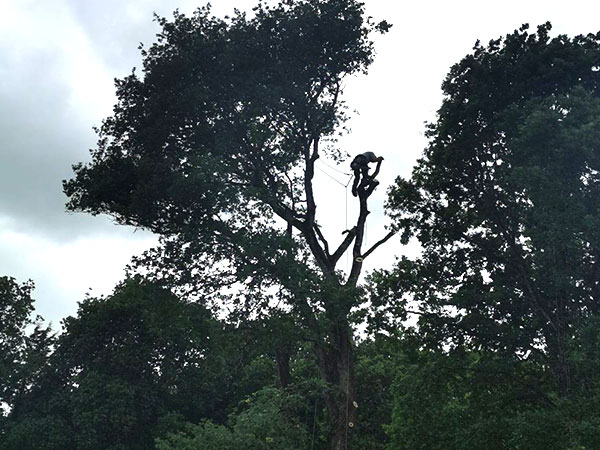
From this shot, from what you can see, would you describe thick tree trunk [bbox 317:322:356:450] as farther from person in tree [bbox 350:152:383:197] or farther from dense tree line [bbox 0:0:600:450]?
person in tree [bbox 350:152:383:197]

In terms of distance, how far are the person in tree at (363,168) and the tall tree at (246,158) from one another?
0.10m

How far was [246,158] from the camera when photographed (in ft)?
68.3

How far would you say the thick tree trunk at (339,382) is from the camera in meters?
18.7

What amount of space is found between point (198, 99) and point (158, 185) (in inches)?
114

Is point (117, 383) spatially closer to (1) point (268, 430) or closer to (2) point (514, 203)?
(1) point (268, 430)

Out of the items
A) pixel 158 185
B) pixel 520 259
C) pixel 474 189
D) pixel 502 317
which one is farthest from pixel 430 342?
pixel 158 185

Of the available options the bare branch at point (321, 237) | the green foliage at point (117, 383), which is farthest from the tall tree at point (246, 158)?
the green foliage at point (117, 383)

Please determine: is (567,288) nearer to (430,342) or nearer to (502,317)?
(502,317)

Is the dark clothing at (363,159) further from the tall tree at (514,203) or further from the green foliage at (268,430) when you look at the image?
the green foliage at (268,430)

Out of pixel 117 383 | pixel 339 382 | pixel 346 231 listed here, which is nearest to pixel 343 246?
pixel 346 231

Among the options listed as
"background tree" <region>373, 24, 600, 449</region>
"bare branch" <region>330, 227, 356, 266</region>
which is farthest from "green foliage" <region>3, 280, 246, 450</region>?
"background tree" <region>373, 24, 600, 449</region>

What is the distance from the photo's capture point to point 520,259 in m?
18.6

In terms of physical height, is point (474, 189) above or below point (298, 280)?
above

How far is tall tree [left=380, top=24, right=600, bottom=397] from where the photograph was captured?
15.3 meters
